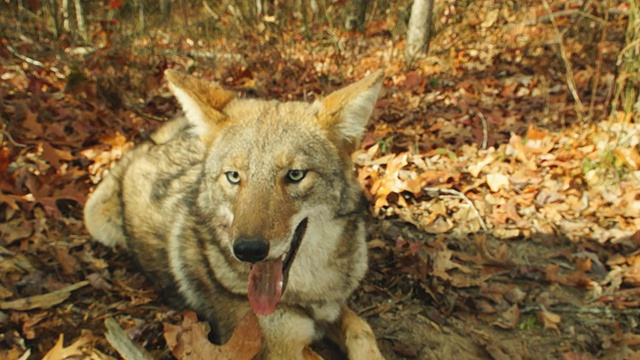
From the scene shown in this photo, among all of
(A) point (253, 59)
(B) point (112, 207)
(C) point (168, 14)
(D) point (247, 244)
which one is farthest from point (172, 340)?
(C) point (168, 14)

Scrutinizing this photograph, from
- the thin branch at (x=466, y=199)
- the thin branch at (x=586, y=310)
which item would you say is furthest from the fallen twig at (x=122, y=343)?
the thin branch at (x=466, y=199)

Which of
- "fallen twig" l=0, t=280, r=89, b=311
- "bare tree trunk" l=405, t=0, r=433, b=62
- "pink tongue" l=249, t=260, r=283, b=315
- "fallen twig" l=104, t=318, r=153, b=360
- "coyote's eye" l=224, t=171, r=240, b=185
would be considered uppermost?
"bare tree trunk" l=405, t=0, r=433, b=62

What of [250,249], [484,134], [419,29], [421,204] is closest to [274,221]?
[250,249]

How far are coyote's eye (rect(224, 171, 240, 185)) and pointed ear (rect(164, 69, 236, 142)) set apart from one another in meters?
0.49

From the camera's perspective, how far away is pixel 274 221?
8.71 ft

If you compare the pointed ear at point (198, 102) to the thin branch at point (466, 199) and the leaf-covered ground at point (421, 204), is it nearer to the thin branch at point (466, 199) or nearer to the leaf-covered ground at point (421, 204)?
the leaf-covered ground at point (421, 204)

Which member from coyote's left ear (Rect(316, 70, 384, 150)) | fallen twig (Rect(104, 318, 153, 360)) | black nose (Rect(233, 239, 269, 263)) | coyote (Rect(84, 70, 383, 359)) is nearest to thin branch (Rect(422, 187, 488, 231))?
coyote (Rect(84, 70, 383, 359))

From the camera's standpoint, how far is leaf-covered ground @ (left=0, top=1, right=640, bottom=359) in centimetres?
347

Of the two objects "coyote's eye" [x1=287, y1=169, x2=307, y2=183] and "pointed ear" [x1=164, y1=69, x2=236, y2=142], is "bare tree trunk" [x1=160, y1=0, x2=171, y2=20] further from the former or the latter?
"coyote's eye" [x1=287, y1=169, x2=307, y2=183]

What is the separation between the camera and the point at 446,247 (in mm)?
4457

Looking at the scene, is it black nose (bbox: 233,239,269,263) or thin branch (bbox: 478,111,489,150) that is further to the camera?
thin branch (bbox: 478,111,489,150)

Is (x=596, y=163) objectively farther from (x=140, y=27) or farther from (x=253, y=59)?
(x=140, y=27)

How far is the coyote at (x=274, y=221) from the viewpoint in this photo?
9.39 feet

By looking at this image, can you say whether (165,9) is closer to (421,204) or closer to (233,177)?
(421,204)
